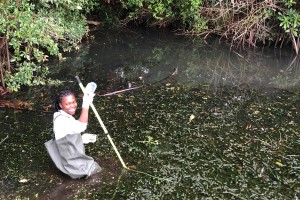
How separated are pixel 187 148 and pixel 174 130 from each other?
51 centimetres

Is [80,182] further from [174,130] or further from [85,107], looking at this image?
[174,130]

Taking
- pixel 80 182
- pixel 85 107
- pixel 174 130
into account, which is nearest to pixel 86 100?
pixel 85 107

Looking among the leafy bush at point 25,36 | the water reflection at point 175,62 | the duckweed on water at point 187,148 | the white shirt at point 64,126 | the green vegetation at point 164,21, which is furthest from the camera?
the water reflection at point 175,62

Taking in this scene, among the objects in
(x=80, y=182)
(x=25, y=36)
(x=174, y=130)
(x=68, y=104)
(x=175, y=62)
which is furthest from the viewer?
(x=175, y=62)

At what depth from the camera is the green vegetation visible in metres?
6.48

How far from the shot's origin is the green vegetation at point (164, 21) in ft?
21.3

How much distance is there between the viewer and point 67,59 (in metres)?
8.52

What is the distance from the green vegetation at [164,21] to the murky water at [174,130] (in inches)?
18.6

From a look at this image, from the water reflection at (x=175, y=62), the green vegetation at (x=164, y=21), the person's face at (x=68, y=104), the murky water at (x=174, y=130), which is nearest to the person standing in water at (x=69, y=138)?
the person's face at (x=68, y=104)

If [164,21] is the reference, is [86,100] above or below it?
above

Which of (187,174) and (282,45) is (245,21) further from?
(187,174)

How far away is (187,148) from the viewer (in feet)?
16.3

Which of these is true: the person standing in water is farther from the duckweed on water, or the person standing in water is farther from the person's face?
the duckweed on water

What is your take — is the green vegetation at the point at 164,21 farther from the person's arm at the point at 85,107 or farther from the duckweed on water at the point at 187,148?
the person's arm at the point at 85,107
